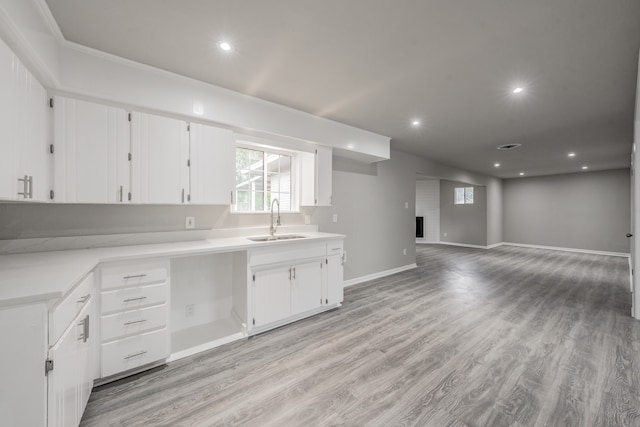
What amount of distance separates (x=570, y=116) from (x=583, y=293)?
9.28ft

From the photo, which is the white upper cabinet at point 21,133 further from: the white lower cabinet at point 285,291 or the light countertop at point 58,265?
the white lower cabinet at point 285,291

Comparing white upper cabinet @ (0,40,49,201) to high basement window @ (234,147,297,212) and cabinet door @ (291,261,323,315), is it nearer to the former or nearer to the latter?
high basement window @ (234,147,297,212)

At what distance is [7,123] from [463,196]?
1035cm

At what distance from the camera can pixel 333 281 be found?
329 cm

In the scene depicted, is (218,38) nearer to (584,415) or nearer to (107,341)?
(107,341)

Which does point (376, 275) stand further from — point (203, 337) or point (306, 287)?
point (203, 337)

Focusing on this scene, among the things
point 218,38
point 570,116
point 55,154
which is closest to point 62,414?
point 55,154

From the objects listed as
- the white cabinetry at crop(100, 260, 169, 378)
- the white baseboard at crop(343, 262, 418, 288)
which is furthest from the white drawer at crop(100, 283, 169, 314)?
the white baseboard at crop(343, 262, 418, 288)

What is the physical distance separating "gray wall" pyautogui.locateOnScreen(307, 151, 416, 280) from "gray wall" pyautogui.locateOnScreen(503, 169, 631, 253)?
624 cm

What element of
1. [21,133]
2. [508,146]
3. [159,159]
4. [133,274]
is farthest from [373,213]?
[21,133]

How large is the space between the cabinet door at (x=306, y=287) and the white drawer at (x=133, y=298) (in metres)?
1.31

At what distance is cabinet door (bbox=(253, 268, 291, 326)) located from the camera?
262 cm

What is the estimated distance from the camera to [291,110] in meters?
3.18

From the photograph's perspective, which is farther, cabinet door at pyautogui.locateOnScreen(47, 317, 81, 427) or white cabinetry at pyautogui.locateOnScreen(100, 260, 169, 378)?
white cabinetry at pyautogui.locateOnScreen(100, 260, 169, 378)
